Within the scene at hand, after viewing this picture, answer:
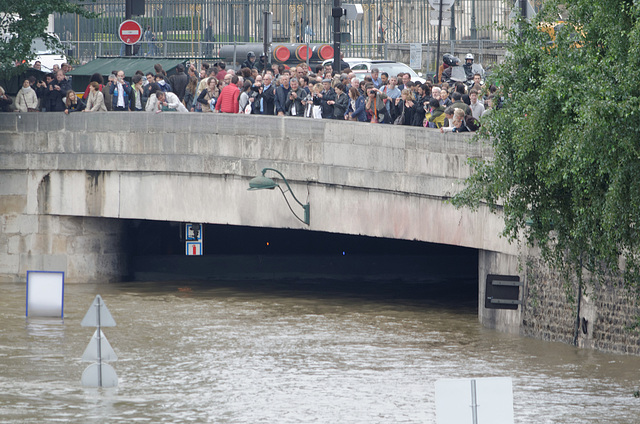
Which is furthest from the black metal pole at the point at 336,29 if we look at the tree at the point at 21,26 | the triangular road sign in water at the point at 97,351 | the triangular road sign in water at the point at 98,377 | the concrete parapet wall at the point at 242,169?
the triangular road sign in water at the point at 97,351

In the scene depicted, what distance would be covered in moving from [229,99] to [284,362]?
28.3 ft

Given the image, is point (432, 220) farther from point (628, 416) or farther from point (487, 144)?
point (628, 416)

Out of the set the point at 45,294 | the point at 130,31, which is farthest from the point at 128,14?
the point at 45,294

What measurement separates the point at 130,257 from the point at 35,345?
31.1ft

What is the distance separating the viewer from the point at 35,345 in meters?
23.3

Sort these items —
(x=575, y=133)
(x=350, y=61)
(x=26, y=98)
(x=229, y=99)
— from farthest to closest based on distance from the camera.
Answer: (x=350, y=61), (x=26, y=98), (x=229, y=99), (x=575, y=133)

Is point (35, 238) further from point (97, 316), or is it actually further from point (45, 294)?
point (97, 316)

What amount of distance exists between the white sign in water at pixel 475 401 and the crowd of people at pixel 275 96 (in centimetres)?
1286

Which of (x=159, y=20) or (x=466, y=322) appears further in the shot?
(x=159, y=20)

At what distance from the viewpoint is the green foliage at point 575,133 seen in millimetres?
15812

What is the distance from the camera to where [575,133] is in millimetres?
16250

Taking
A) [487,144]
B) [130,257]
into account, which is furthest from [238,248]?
[487,144]

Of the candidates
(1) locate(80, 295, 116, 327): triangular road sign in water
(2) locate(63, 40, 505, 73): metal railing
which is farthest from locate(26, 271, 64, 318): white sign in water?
(2) locate(63, 40, 505, 73): metal railing

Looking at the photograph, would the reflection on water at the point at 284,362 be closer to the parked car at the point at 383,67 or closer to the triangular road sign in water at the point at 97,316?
the triangular road sign in water at the point at 97,316
